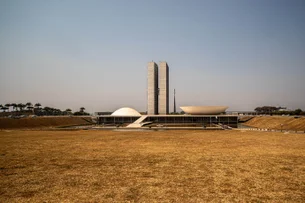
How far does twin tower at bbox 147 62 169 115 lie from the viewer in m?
107

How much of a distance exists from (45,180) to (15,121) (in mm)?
76155

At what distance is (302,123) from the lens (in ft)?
203

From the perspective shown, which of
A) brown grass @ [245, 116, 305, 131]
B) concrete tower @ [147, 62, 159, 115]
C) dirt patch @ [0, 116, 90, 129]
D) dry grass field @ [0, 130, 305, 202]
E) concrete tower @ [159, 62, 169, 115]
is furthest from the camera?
concrete tower @ [159, 62, 169, 115]

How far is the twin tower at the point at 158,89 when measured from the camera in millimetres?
106938

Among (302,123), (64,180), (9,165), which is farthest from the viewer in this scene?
(302,123)

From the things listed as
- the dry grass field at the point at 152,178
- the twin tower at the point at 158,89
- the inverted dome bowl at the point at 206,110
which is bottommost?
the dry grass field at the point at 152,178

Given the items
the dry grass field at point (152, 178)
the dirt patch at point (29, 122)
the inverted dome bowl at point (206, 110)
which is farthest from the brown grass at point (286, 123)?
the dirt patch at point (29, 122)

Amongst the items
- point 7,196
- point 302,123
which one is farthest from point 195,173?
point 302,123

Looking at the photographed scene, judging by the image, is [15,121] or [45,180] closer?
[45,180]

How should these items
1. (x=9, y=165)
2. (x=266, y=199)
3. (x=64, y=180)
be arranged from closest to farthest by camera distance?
(x=266, y=199), (x=64, y=180), (x=9, y=165)

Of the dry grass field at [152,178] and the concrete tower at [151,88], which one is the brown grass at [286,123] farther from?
the dry grass field at [152,178]

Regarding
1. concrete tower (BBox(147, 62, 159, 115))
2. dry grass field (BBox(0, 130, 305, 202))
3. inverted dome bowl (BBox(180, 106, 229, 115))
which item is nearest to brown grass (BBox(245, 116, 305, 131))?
inverted dome bowl (BBox(180, 106, 229, 115))

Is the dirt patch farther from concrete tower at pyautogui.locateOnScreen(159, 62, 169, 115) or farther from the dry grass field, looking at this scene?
the dry grass field

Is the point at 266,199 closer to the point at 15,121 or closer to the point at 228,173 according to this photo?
the point at 228,173
